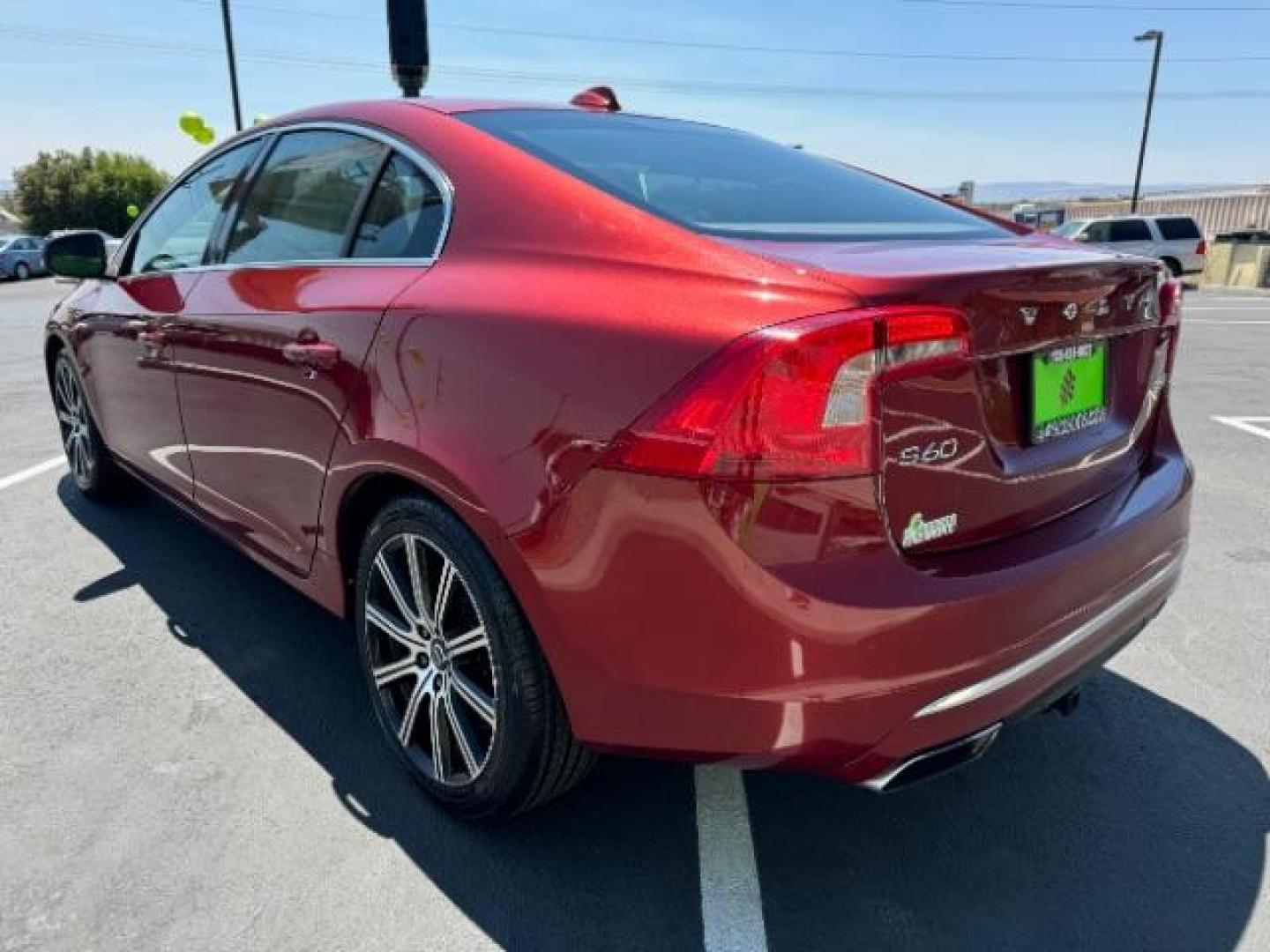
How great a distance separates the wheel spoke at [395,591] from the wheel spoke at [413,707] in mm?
157

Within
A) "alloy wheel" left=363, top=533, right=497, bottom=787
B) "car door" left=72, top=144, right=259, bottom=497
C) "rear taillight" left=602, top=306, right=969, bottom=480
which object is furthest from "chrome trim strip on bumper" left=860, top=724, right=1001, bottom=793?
"car door" left=72, top=144, right=259, bottom=497

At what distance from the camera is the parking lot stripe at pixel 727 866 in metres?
1.99

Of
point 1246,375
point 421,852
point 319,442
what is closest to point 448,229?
point 319,442

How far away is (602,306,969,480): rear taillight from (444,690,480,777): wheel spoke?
100 cm

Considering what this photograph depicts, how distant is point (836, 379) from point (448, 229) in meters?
1.08

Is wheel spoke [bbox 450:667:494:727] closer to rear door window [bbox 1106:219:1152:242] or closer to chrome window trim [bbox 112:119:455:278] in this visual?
chrome window trim [bbox 112:119:455:278]

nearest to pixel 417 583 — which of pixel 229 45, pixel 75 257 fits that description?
pixel 75 257

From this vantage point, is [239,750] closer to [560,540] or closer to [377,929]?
[377,929]

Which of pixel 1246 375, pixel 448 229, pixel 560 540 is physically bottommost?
pixel 1246 375

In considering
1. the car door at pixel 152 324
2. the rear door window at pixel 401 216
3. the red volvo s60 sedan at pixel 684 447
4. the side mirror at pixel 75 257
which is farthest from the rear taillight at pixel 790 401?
the side mirror at pixel 75 257

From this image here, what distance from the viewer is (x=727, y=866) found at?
218cm

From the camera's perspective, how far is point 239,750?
2.65m

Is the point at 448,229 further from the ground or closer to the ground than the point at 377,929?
further from the ground

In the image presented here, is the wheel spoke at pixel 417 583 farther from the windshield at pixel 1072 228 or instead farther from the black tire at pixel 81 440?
the windshield at pixel 1072 228
